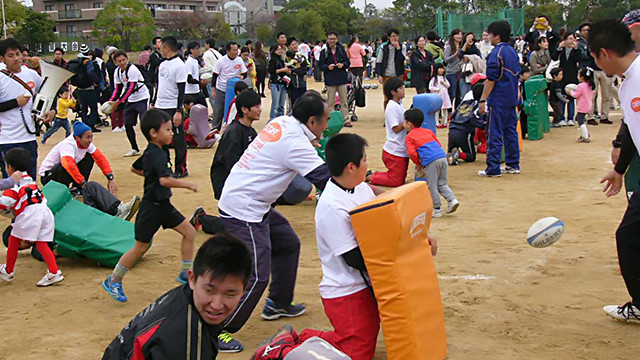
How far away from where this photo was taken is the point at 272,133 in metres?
4.73

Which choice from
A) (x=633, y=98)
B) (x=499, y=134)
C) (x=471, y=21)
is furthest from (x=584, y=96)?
(x=471, y=21)

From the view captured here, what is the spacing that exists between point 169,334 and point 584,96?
12.5 m

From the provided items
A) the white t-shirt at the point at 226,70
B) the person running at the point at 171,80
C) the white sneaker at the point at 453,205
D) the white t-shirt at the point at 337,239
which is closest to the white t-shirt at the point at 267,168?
the white t-shirt at the point at 337,239

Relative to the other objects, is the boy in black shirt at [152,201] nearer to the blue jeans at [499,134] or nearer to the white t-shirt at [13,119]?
the white t-shirt at [13,119]

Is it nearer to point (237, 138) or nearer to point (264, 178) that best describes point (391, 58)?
point (237, 138)

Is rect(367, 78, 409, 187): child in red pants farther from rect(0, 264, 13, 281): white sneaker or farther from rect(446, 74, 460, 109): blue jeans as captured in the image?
rect(446, 74, 460, 109): blue jeans

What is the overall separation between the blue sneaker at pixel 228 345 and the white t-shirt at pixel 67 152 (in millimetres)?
4435

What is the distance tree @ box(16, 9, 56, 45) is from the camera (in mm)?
57806

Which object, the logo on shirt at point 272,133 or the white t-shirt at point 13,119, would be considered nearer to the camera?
the logo on shirt at point 272,133

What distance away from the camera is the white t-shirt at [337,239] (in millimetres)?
4156

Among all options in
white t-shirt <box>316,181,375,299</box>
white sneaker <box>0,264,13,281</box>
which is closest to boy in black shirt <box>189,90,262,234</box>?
white t-shirt <box>316,181,375,299</box>

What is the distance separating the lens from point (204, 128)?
13.6 m

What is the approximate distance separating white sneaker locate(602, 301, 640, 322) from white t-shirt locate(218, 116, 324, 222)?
8.32ft

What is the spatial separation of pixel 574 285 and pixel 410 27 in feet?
200
